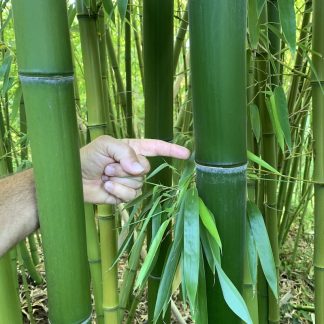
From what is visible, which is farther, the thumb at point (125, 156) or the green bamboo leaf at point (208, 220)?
the thumb at point (125, 156)

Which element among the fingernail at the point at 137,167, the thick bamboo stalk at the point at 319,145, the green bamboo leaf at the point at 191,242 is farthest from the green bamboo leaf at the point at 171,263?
the thick bamboo stalk at the point at 319,145

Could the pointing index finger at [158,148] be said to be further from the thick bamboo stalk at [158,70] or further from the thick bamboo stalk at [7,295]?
the thick bamboo stalk at [7,295]

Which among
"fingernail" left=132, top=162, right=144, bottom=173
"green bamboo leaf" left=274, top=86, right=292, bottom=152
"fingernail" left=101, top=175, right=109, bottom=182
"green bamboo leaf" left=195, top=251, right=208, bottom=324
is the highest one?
"green bamboo leaf" left=274, top=86, right=292, bottom=152

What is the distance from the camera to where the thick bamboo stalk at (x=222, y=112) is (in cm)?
52

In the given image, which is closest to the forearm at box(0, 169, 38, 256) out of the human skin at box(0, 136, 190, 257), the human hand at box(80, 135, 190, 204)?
the human skin at box(0, 136, 190, 257)

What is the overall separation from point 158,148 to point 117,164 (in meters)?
0.10

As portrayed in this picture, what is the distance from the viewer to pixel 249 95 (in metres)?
0.93

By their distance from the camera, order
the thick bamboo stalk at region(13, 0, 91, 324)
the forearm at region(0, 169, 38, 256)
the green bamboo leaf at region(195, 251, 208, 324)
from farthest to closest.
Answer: the forearm at region(0, 169, 38, 256)
the green bamboo leaf at region(195, 251, 208, 324)
the thick bamboo stalk at region(13, 0, 91, 324)

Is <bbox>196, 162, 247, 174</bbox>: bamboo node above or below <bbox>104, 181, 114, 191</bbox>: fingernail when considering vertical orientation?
above

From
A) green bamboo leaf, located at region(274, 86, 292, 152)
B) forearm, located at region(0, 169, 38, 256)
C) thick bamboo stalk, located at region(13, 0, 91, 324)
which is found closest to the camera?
thick bamboo stalk, located at region(13, 0, 91, 324)

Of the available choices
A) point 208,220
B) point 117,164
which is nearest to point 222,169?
point 208,220

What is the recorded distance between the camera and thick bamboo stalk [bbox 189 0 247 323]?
20.6 inches

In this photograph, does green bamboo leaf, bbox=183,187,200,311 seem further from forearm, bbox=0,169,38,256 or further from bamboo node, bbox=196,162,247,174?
forearm, bbox=0,169,38,256

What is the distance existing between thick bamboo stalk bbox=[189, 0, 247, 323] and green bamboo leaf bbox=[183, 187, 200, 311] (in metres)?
0.03
